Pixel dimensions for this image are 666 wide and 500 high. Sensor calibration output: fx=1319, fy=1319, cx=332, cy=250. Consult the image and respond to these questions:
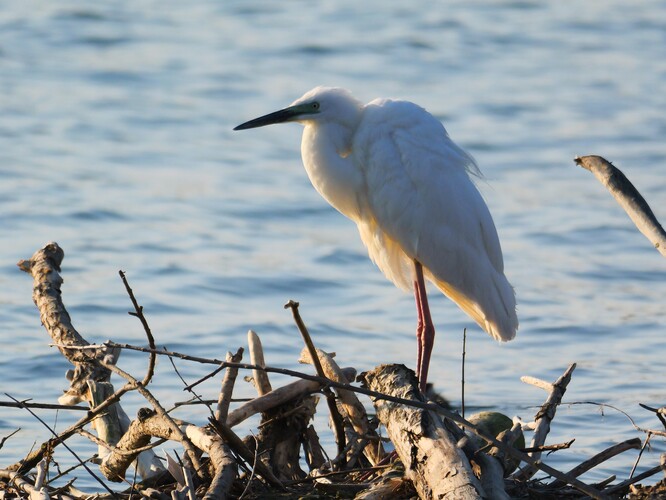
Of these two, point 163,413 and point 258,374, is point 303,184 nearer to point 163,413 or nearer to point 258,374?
point 258,374

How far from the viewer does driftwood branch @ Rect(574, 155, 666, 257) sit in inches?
170

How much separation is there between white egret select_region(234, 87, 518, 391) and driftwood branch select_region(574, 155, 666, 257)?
8.53 feet

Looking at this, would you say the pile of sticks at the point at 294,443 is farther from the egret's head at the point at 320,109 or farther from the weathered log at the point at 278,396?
the egret's head at the point at 320,109

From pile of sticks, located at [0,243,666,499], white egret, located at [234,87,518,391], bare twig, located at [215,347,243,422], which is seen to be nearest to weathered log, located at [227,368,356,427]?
pile of sticks, located at [0,243,666,499]

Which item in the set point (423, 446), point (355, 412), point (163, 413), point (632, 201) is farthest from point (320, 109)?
point (632, 201)

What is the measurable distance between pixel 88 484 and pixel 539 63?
48.4 feet

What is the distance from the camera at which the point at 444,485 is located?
4512mm

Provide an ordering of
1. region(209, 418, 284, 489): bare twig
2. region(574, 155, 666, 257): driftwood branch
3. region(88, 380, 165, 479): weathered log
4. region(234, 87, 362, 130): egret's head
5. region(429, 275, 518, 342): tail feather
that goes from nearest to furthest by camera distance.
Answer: region(574, 155, 666, 257): driftwood branch < region(209, 418, 284, 489): bare twig < region(88, 380, 165, 479): weathered log < region(234, 87, 362, 130): egret's head < region(429, 275, 518, 342): tail feather

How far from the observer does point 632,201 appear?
4387 mm

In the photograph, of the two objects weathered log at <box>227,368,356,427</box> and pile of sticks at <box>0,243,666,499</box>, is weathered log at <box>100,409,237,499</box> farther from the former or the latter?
weathered log at <box>227,368,356,427</box>

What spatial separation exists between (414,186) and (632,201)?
283cm

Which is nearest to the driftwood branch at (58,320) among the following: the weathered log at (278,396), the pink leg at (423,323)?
the weathered log at (278,396)

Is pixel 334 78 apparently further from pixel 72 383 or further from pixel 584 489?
pixel 584 489

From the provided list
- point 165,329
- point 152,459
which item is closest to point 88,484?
point 152,459
